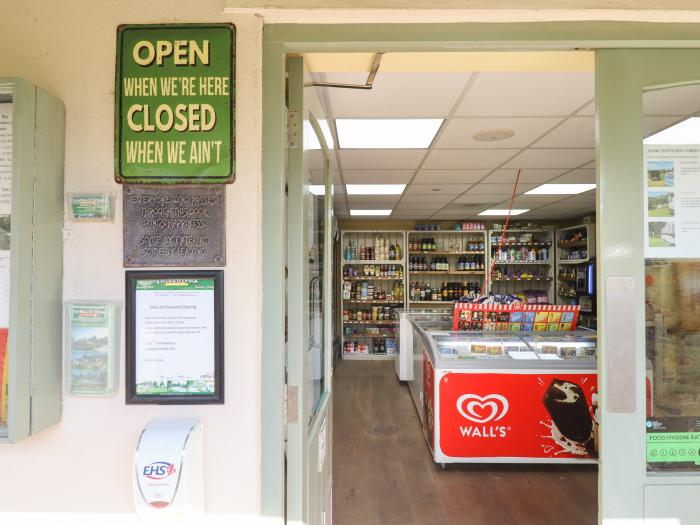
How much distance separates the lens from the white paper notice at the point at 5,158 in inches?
47.1

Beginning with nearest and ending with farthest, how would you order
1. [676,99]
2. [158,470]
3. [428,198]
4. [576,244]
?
[158,470], [676,99], [428,198], [576,244]

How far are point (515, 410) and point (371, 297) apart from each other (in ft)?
16.7

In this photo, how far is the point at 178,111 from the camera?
1258mm

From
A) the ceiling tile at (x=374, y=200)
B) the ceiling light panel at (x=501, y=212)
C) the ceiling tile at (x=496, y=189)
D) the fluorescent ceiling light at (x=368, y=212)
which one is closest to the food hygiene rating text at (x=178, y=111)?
the ceiling tile at (x=496, y=189)

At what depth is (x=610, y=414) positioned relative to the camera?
1299 mm

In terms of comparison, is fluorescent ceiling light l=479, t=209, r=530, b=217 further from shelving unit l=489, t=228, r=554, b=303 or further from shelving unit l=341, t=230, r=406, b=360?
shelving unit l=341, t=230, r=406, b=360

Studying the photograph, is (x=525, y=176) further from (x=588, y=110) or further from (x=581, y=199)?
(x=581, y=199)

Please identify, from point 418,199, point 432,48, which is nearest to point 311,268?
point 432,48

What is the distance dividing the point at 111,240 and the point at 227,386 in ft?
1.87

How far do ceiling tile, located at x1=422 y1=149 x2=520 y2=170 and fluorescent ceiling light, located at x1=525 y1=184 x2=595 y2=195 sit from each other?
58.6 inches

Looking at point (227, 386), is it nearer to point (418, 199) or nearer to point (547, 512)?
point (547, 512)

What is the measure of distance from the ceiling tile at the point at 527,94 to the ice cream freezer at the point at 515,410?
6.59 ft

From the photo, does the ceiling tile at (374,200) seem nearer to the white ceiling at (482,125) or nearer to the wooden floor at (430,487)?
the white ceiling at (482,125)

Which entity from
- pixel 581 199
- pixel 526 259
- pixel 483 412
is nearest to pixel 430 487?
pixel 483 412
